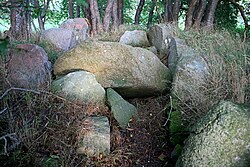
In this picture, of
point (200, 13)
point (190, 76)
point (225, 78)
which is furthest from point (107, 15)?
point (225, 78)

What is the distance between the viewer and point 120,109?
3.01 meters

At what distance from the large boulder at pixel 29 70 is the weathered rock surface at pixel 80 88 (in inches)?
6.3

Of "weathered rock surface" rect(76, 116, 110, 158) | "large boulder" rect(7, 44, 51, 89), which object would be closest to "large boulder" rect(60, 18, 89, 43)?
"large boulder" rect(7, 44, 51, 89)

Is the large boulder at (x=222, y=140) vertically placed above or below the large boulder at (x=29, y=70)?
below

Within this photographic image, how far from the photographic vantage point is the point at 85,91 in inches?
119

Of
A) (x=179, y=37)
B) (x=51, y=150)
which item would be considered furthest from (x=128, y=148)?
(x=179, y=37)

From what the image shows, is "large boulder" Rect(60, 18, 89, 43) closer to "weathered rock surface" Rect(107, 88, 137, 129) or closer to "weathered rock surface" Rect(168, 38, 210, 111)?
"weathered rock surface" Rect(168, 38, 210, 111)

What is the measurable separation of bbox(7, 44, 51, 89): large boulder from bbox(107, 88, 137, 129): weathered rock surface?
0.70 m

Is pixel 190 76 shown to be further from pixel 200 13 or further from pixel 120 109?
pixel 200 13

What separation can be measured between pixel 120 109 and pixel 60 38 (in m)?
2.60

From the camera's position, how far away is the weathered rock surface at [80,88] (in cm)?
297

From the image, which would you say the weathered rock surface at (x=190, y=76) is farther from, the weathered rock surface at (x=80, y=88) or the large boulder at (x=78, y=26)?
the large boulder at (x=78, y=26)

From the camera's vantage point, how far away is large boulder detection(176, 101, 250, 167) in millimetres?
1854

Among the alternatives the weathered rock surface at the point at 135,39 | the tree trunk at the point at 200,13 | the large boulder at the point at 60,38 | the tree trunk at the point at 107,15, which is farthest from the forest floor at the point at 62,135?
the tree trunk at the point at 200,13
